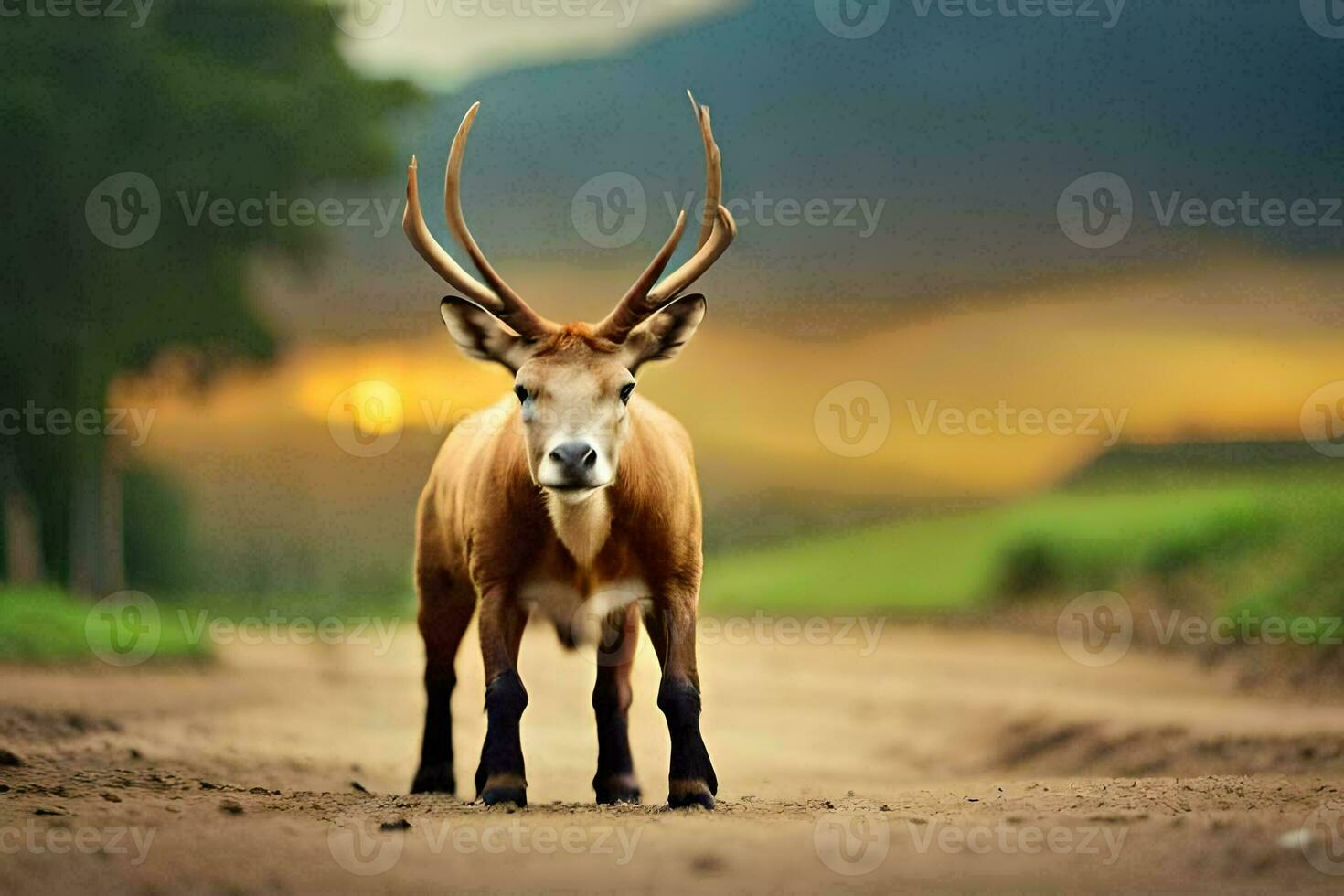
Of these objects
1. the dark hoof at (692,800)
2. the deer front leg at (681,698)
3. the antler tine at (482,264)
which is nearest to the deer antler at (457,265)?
the antler tine at (482,264)

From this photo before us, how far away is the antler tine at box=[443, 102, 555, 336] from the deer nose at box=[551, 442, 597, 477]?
1.01 meters

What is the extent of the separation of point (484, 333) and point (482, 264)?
40 centimetres

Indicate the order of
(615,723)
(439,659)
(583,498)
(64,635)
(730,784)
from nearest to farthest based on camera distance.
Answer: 1. (583,498)
2. (615,723)
3. (439,659)
4. (730,784)
5. (64,635)

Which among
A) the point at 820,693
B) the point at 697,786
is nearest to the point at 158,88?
the point at 820,693

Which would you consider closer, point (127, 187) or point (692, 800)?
point (692, 800)

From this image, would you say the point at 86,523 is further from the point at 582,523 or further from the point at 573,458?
the point at 573,458

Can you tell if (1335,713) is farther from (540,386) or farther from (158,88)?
(158,88)

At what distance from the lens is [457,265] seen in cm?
800

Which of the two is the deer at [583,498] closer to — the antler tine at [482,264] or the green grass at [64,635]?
the antler tine at [482,264]

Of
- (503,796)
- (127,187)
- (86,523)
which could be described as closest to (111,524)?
(86,523)

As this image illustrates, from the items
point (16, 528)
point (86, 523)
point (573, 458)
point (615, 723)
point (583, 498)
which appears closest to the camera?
point (573, 458)

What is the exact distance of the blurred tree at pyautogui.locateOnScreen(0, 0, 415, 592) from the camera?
2125 centimetres

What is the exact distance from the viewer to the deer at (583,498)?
7.30 metres

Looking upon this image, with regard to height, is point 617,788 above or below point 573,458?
below
